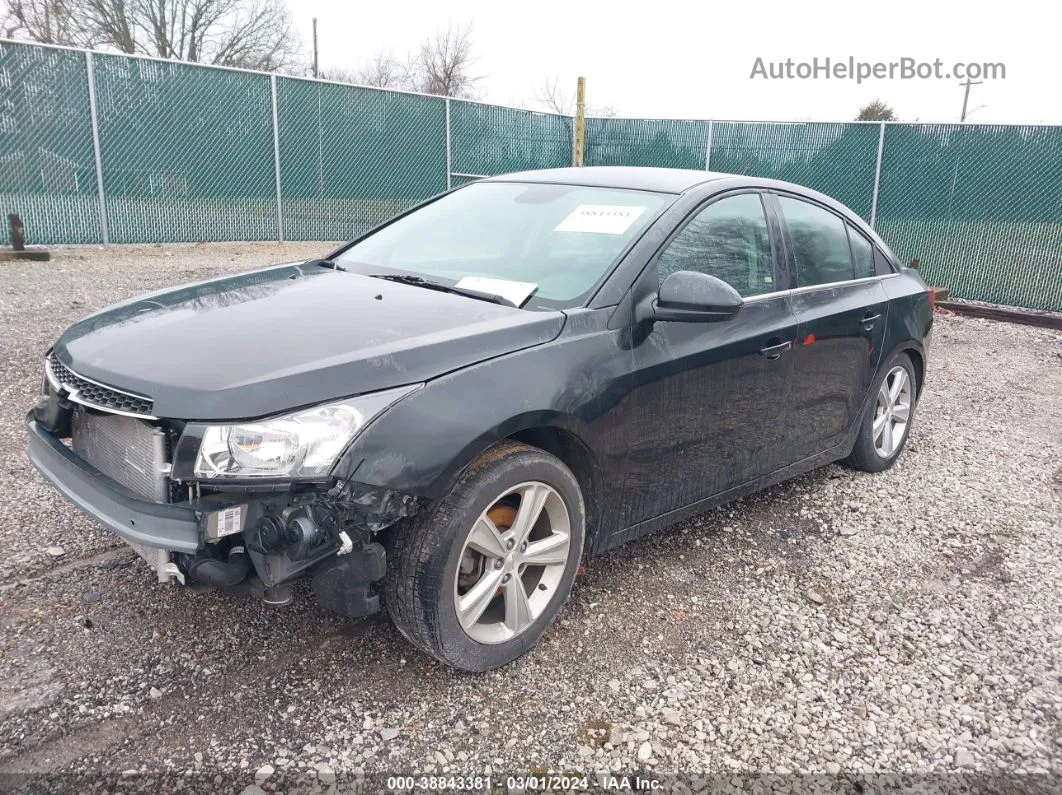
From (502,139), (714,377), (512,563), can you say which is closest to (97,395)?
(512,563)

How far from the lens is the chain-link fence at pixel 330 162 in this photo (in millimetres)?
10805

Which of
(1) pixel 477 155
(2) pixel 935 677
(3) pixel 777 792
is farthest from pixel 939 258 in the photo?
(3) pixel 777 792

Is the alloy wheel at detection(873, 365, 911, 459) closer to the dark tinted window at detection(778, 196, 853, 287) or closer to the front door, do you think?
the dark tinted window at detection(778, 196, 853, 287)

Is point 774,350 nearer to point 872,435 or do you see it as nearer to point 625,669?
point 872,435

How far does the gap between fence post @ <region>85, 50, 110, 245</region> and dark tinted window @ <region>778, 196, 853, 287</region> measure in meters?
10.4

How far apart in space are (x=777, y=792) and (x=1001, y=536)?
7.97ft

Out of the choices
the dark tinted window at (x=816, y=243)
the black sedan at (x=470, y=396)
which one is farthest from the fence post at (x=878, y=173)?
the black sedan at (x=470, y=396)

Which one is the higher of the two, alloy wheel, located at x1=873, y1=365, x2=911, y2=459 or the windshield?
the windshield

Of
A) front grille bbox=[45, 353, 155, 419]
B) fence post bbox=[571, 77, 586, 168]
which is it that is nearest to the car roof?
front grille bbox=[45, 353, 155, 419]

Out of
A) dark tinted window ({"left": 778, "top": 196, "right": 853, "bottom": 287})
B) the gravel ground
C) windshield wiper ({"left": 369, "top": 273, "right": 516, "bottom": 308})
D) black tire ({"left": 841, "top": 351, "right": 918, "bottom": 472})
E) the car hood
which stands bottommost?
the gravel ground

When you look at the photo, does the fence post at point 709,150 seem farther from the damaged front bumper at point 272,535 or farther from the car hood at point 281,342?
the damaged front bumper at point 272,535

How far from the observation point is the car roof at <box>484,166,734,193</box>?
360 centimetres

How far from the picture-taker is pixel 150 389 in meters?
2.34

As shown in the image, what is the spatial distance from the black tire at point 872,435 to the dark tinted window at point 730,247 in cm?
126
